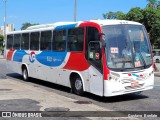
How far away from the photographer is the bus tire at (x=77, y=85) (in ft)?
42.8

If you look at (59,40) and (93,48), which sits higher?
(59,40)

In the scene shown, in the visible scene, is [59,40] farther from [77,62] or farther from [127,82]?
[127,82]

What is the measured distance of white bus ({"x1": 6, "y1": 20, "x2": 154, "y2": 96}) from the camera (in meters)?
11.5

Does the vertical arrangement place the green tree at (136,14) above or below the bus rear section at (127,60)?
above

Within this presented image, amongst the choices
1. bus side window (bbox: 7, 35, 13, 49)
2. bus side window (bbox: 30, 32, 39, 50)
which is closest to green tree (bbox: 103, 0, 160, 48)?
bus side window (bbox: 7, 35, 13, 49)

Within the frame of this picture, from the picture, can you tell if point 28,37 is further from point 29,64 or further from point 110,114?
point 110,114

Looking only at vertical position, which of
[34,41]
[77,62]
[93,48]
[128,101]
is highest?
[34,41]

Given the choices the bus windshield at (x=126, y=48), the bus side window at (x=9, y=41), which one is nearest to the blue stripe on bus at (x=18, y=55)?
the bus side window at (x=9, y=41)

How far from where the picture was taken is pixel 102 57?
452 inches

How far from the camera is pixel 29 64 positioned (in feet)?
58.9

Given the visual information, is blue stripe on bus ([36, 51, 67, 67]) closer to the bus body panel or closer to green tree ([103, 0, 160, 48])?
the bus body panel

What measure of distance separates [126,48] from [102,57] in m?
0.94

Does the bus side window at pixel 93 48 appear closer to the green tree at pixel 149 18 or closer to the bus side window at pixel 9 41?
the bus side window at pixel 9 41

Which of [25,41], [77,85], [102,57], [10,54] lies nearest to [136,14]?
[10,54]
